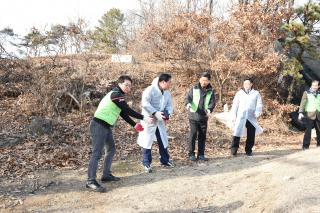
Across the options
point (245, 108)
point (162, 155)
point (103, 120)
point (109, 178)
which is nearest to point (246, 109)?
point (245, 108)

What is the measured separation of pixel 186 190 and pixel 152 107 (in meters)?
1.70

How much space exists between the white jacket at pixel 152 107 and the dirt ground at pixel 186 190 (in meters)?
0.63

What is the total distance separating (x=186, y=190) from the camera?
6.05 m

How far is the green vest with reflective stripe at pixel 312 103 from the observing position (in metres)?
8.93

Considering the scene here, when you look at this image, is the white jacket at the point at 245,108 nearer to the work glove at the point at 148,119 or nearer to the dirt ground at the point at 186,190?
the dirt ground at the point at 186,190

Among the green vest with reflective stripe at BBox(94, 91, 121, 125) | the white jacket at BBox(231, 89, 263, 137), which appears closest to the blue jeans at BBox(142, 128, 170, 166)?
the green vest with reflective stripe at BBox(94, 91, 121, 125)

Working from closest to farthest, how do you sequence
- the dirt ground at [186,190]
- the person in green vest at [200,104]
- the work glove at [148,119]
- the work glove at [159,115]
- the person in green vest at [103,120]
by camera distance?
the dirt ground at [186,190] < the person in green vest at [103,120] < the work glove at [148,119] < the work glove at [159,115] < the person in green vest at [200,104]

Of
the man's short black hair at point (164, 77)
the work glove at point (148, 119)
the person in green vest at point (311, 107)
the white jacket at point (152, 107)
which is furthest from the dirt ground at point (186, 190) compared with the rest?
the person in green vest at point (311, 107)

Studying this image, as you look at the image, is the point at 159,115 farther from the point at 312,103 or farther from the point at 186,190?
the point at 312,103

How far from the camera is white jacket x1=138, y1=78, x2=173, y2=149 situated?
275 inches

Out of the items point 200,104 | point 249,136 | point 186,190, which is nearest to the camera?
point 186,190

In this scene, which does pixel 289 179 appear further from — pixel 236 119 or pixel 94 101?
pixel 94 101

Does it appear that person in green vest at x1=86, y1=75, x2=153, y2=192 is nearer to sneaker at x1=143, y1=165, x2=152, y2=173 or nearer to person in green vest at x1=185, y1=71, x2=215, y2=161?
sneaker at x1=143, y1=165, x2=152, y2=173

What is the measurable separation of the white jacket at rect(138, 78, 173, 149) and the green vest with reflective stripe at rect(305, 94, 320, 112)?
3.67 metres
